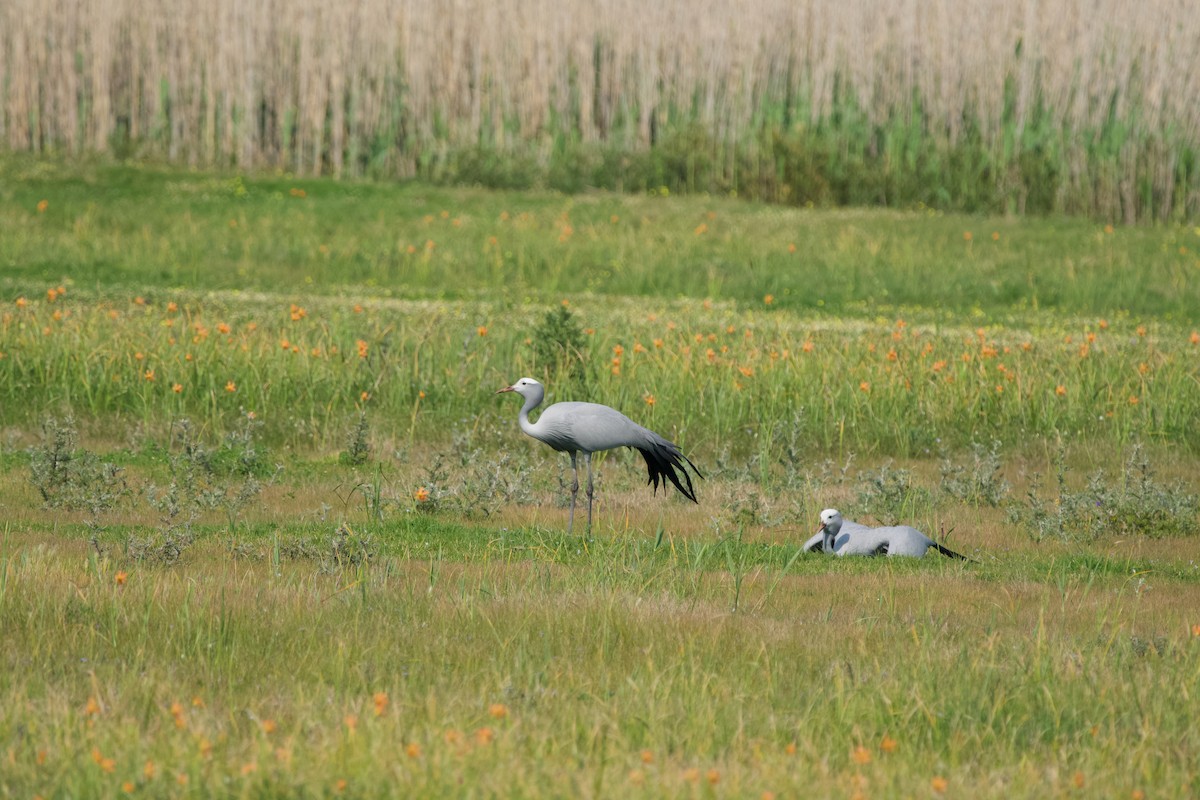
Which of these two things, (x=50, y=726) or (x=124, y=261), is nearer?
(x=50, y=726)

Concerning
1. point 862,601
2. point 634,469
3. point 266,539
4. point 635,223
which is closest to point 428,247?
point 635,223

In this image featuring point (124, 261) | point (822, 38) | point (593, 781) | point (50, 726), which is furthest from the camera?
point (822, 38)

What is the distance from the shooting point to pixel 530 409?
882 cm

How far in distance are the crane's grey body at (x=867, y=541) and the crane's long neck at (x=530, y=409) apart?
1.55 metres

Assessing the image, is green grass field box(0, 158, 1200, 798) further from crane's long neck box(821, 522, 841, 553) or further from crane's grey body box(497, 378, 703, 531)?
crane's grey body box(497, 378, 703, 531)

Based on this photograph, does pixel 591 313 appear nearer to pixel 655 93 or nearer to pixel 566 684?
pixel 566 684

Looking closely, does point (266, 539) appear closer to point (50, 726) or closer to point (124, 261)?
point (50, 726)

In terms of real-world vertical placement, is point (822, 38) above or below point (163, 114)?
above

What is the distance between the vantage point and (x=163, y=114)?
3106 cm

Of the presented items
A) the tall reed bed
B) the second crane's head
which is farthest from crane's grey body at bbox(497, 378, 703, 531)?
the tall reed bed

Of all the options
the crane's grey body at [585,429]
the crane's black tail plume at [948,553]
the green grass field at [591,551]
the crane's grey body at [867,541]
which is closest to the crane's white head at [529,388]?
the crane's grey body at [585,429]

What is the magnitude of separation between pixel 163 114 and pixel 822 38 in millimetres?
12619

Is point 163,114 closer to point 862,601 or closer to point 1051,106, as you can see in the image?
point 1051,106

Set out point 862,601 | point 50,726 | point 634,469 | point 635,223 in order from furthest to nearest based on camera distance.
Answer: point 635,223 < point 634,469 < point 862,601 < point 50,726
